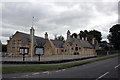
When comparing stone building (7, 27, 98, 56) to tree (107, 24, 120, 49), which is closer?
stone building (7, 27, 98, 56)

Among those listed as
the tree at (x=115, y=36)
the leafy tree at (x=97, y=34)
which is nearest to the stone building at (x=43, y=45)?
the tree at (x=115, y=36)

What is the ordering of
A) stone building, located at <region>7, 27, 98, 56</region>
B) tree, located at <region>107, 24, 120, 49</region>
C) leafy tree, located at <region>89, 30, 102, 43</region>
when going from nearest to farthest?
stone building, located at <region>7, 27, 98, 56</region>
tree, located at <region>107, 24, 120, 49</region>
leafy tree, located at <region>89, 30, 102, 43</region>

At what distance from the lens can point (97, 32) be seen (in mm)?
107625

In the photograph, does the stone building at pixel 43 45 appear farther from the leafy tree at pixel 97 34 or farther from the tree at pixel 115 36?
the leafy tree at pixel 97 34

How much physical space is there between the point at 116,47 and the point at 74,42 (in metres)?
28.4

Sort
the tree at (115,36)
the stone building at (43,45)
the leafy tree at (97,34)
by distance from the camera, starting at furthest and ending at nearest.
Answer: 1. the leafy tree at (97,34)
2. the tree at (115,36)
3. the stone building at (43,45)

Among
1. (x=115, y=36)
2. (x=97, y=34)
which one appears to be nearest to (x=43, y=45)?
(x=115, y=36)

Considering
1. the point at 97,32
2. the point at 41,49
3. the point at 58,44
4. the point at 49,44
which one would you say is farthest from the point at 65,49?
the point at 97,32

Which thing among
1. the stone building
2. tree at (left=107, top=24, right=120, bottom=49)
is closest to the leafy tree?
tree at (left=107, top=24, right=120, bottom=49)

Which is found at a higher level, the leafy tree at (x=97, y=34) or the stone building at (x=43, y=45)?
the leafy tree at (x=97, y=34)

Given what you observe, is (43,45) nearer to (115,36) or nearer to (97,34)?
(115,36)

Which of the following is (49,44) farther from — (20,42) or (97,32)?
(97,32)

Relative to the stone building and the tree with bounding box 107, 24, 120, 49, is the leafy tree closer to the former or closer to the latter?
the tree with bounding box 107, 24, 120, 49

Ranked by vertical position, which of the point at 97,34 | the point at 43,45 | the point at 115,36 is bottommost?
the point at 43,45
